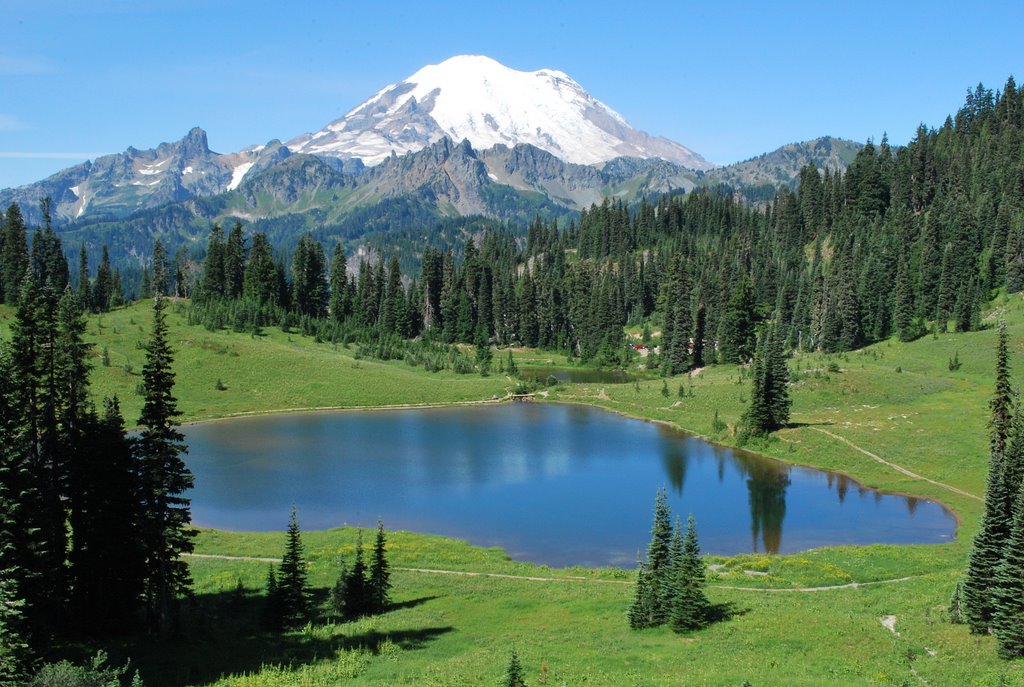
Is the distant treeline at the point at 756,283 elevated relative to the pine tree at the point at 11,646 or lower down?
elevated

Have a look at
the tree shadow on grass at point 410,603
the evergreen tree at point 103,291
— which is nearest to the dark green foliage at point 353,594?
the tree shadow on grass at point 410,603

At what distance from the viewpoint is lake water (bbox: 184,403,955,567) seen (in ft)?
203

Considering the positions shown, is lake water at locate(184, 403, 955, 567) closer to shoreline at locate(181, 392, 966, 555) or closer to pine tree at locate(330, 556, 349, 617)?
shoreline at locate(181, 392, 966, 555)

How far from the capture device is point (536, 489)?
75.0 metres

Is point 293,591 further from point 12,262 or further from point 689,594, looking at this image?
point 12,262

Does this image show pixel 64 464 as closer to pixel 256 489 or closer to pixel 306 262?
pixel 256 489

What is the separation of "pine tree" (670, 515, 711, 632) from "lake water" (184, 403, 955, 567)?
1735cm

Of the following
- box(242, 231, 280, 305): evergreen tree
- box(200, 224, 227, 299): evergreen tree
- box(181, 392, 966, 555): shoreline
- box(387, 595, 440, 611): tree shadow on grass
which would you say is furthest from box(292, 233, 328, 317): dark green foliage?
box(387, 595, 440, 611): tree shadow on grass

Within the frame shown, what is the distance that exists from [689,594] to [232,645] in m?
20.1

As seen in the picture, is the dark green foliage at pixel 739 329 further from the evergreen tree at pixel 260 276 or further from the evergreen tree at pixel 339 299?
the evergreen tree at pixel 260 276

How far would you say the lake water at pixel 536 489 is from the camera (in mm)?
61750

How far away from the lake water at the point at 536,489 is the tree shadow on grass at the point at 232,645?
19585mm

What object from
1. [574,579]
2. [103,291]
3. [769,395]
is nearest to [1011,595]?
[574,579]

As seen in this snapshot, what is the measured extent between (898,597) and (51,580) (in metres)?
39.2
